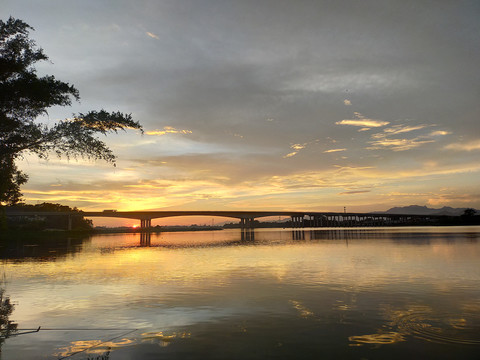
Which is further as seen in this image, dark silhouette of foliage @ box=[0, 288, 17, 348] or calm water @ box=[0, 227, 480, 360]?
dark silhouette of foliage @ box=[0, 288, 17, 348]

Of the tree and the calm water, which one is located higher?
the tree

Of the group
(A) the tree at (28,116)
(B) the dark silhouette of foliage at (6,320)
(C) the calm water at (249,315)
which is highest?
(A) the tree at (28,116)

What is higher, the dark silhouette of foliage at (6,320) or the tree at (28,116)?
the tree at (28,116)

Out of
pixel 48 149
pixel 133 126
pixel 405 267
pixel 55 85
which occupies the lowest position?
pixel 405 267

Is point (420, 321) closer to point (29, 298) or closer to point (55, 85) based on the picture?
point (29, 298)

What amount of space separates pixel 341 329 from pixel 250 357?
Result: 4.62 meters

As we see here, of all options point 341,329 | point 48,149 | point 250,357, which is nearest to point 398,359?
point 341,329

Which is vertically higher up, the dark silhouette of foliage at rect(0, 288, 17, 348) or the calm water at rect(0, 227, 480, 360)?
the dark silhouette of foliage at rect(0, 288, 17, 348)

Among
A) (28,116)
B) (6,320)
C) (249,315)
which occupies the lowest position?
(249,315)

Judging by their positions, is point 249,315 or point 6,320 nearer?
point 6,320

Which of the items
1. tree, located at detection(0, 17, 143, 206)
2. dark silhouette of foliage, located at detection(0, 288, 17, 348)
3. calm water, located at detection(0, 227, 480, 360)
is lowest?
calm water, located at detection(0, 227, 480, 360)

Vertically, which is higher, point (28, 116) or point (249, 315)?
point (28, 116)

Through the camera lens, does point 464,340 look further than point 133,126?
No

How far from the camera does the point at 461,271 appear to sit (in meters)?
29.5
